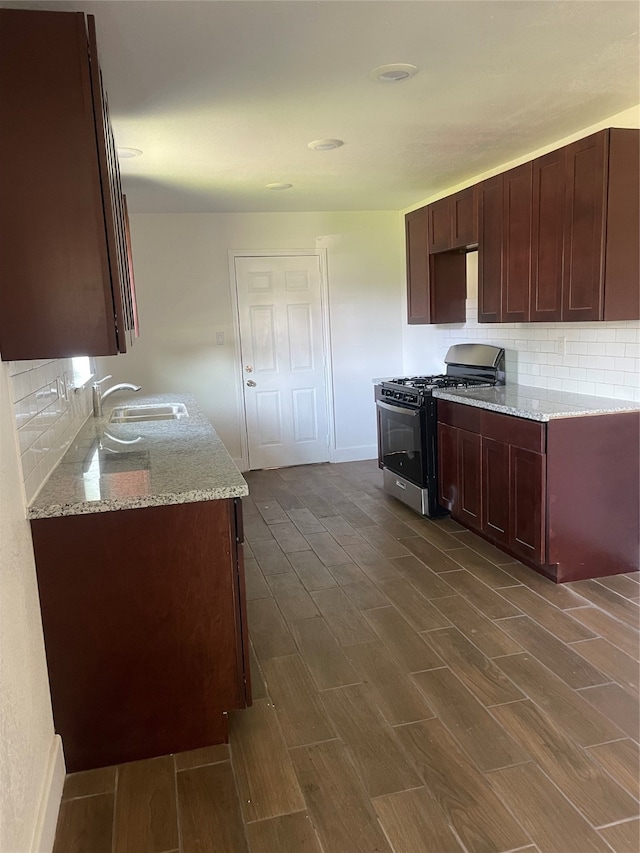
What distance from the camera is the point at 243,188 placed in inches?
182

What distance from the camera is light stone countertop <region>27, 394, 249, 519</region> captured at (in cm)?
197

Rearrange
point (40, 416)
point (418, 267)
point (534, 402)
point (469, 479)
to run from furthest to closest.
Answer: point (418, 267) < point (469, 479) < point (534, 402) < point (40, 416)

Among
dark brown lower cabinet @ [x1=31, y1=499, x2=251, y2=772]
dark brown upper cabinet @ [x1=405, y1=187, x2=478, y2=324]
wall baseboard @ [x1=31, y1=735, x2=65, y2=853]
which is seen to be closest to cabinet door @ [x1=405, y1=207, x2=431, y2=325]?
dark brown upper cabinet @ [x1=405, y1=187, x2=478, y2=324]

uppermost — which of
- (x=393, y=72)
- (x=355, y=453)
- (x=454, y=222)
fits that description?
(x=393, y=72)

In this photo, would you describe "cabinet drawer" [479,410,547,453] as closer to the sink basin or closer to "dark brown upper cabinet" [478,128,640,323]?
"dark brown upper cabinet" [478,128,640,323]

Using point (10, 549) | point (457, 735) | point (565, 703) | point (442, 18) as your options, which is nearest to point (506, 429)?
point (565, 703)

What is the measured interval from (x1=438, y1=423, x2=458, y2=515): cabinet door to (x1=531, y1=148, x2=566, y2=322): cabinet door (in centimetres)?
98

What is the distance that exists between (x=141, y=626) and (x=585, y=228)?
278cm

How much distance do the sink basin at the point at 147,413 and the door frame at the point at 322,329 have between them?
1.74 metres

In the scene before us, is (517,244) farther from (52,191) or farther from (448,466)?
(52,191)

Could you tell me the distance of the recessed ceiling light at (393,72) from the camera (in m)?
2.49

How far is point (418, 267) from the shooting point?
5043mm

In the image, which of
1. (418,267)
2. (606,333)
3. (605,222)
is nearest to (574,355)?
(606,333)

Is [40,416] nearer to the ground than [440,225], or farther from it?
nearer to the ground
